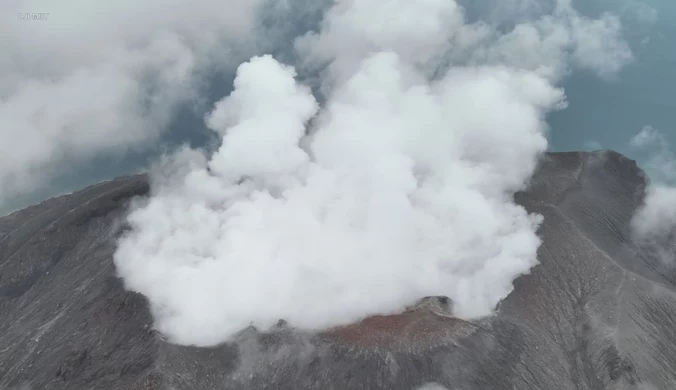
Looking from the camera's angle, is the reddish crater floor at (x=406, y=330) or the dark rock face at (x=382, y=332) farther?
the reddish crater floor at (x=406, y=330)

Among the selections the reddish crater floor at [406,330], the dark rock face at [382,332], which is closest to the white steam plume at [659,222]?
the dark rock face at [382,332]

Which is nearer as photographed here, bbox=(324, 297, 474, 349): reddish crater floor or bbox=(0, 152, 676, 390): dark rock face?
bbox=(0, 152, 676, 390): dark rock face

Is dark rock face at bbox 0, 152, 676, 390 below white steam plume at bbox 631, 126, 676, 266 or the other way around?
below

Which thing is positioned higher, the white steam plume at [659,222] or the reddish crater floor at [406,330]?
the white steam plume at [659,222]

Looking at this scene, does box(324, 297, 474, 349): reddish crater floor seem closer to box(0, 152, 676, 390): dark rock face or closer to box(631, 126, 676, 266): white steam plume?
box(0, 152, 676, 390): dark rock face

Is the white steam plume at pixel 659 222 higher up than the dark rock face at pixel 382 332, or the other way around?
the white steam plume at pixel 659 222

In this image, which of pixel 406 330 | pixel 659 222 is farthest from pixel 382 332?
pixel 659 222

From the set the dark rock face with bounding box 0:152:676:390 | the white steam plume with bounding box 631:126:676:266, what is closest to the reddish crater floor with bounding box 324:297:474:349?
the dark rock face with bounding box 0:152:676:390

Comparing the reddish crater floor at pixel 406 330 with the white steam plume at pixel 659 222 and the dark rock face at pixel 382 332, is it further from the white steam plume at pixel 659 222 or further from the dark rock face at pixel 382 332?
the white steam plume at pixel 659 222

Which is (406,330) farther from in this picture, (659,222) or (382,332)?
(659,222)
